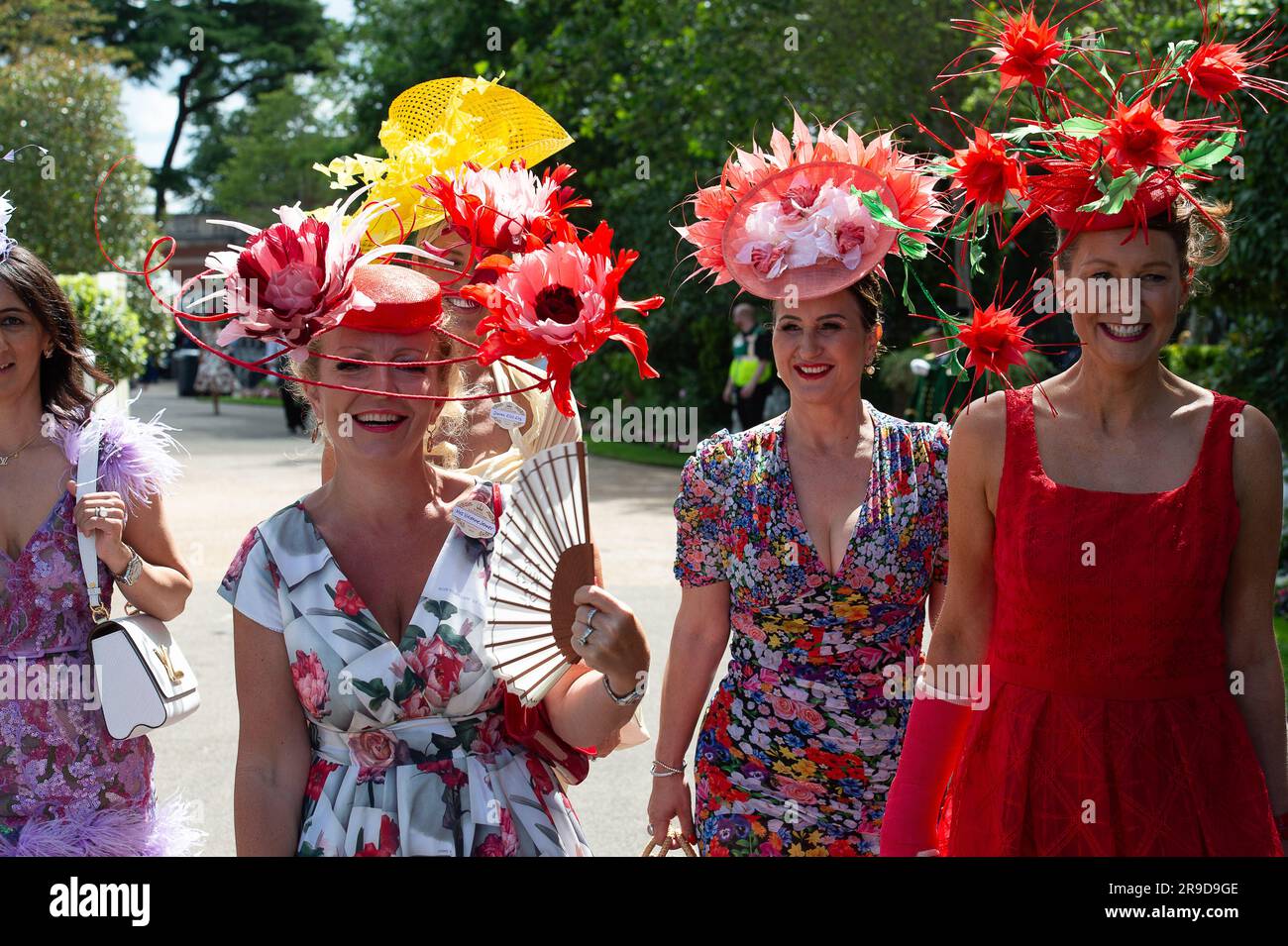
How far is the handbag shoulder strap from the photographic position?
11.4ft

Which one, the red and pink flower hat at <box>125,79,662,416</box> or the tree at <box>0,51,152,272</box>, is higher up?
the tree at <box>0,51,152,272</box>

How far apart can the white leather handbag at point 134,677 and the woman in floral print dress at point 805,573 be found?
45.8 inches

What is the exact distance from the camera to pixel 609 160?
22766 millimetres

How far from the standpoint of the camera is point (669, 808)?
340 cm

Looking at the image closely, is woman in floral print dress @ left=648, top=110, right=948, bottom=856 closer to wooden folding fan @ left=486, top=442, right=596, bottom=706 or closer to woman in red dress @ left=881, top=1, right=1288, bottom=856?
woman in red dress @ left=881, top=1, right=1288, bottom=856

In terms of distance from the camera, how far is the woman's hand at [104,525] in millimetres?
3461

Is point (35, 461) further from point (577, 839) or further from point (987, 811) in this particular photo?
point (987, 811)

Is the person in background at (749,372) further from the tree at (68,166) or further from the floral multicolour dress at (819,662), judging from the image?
the floral multicolour dress at (819,662)

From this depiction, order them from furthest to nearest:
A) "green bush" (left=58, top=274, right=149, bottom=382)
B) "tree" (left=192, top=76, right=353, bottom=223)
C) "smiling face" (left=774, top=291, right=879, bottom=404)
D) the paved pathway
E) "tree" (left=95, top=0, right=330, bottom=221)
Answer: "tree" (left=95, top=0, right=330, bottom=221) < "tree" (left=192, top=76, right=353, bottom=223) < "green bush" (left=58, top=274, right=149, bottom=382) < the paved pathway < "smiling face" (left=774, top=291, right=879, bottom=404)

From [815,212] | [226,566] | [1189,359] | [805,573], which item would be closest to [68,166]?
[226,566]

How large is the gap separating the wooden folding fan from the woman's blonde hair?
1.15ft

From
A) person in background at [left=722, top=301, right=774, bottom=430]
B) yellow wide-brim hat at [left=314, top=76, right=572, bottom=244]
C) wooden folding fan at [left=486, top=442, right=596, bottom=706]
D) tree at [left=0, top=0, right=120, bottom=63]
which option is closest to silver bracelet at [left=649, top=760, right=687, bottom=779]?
wooden folding fan at [left=486, top=442, right=596, bottom=706]

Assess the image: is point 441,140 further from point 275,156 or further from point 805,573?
point 275,156

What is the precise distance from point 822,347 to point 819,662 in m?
0.72
